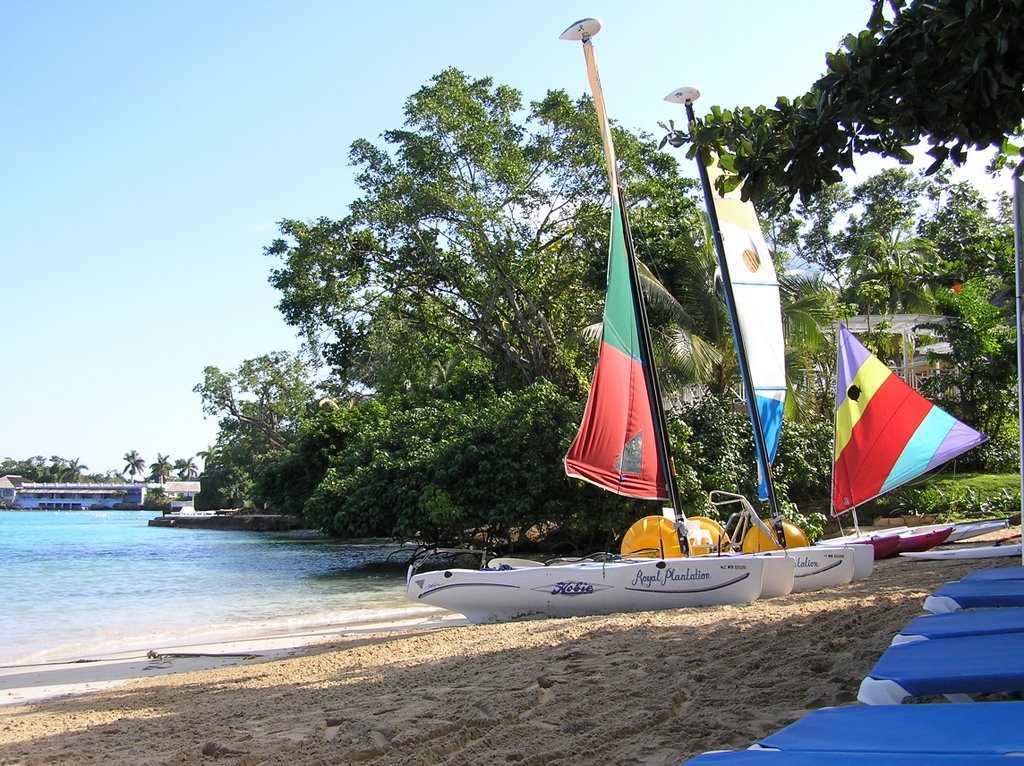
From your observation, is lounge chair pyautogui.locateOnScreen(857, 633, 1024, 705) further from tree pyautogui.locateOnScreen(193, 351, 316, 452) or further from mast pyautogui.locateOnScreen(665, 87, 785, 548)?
tree pyautogui.locateOnScreen(193, 351, 316, 452)

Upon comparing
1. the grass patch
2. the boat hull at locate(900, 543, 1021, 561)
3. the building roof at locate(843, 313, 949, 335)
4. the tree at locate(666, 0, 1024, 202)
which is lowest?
the boat hull at locate(900, 543, 1021, 561)

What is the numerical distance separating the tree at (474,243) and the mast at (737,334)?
36.4 feet

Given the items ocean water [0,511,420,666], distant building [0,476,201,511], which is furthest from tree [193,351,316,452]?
distant building [0,476,201,511]

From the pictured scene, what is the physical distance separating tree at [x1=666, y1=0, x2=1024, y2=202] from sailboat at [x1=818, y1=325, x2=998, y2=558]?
7.78 meters

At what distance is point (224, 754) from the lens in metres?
4.68

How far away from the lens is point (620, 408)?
430 inches

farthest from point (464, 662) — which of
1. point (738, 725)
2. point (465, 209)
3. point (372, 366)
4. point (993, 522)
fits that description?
point (372, 366)

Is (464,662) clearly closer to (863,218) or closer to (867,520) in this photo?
(867,520)

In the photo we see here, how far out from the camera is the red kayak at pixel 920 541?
13883 millimetres

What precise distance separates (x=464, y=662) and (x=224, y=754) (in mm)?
2469

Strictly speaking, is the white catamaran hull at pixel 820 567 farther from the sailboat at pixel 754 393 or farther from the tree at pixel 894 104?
the tree at pixel 894 104

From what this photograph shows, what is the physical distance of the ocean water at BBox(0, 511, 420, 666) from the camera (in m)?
12.8

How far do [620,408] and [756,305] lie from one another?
244cm

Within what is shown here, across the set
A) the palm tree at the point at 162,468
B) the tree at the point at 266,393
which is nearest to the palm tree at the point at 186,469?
the palm tree at the point at 162,468
